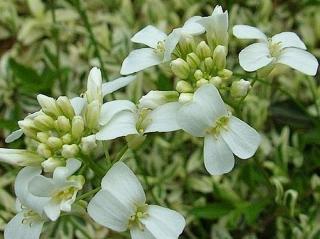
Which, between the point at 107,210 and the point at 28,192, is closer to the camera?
the point at 107,210

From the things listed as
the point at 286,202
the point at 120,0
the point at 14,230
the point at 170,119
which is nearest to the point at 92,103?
the point at 170,119

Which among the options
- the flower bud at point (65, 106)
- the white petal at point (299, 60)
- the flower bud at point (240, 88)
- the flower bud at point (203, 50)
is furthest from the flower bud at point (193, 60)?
the flower bud at point (65, 106)

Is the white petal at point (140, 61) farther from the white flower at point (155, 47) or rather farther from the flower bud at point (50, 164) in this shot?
the flower bud at point (50, 164)

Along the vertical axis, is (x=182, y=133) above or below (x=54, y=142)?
below

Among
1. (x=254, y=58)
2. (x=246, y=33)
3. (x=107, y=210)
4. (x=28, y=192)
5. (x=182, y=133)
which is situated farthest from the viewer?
(x=182, y=133)

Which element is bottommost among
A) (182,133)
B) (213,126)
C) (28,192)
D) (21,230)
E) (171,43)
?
(182,133)

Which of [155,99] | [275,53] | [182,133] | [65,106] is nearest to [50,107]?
[65,106]

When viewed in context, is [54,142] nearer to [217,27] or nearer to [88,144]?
[88,144]

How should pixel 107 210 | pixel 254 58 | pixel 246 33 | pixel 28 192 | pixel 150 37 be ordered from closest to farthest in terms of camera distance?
pixel 107 210 < pixel 28 192 < pixel 254 58 < pixel 246 33 < pixel 150 37
